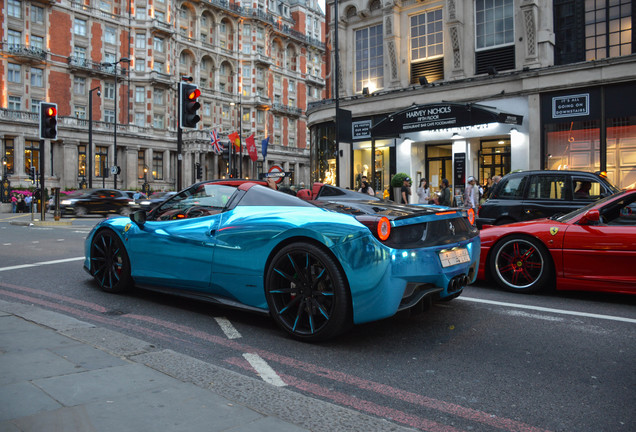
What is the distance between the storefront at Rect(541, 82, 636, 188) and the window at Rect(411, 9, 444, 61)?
5962 mm

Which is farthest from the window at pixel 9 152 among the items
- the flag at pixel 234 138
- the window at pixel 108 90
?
the flag at pixel 234 138

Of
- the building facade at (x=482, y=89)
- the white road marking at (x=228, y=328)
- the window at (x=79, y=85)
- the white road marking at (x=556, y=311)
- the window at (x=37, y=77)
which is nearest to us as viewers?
the white road marking at (x=228, y=328)

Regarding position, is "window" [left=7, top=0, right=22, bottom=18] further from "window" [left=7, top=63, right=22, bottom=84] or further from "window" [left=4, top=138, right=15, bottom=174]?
"window" [left=4, top=138, right=15, bottom=174]

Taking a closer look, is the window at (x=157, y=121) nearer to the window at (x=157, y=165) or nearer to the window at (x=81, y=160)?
the window at (x=157, y=165)

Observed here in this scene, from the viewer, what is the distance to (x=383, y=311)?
380 cm

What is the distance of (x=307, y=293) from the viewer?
4062 millimetres

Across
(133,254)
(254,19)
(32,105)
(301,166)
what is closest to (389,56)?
(133,254)

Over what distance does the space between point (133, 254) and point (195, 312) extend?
1088 millimetres

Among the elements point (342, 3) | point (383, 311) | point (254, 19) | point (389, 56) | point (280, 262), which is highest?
point (254, 19)

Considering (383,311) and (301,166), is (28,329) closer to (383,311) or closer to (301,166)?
(383,311)

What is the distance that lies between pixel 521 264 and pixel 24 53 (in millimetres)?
59071

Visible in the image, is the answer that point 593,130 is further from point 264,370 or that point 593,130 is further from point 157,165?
point 157,165

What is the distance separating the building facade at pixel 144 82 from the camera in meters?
53.1

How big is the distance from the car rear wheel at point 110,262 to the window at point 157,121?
203 feet
